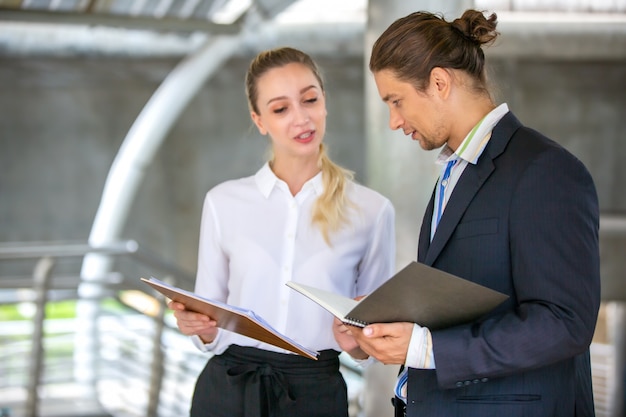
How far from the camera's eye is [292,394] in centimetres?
239

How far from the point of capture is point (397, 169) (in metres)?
3.79

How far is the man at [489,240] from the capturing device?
5.56 feet

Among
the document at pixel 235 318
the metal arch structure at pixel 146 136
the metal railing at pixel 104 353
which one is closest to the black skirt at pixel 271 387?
the document at pixel 235 318

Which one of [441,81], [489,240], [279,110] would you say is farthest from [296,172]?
[489,240]

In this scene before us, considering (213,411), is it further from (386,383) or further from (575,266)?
(386,383)

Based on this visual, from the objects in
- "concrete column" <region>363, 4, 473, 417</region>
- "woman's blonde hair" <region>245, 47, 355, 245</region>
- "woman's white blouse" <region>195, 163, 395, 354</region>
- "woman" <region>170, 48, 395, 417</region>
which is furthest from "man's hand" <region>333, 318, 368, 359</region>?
"concrete column" <region>363, 4, 473, 417</region>

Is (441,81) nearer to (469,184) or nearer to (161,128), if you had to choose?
(469,184)

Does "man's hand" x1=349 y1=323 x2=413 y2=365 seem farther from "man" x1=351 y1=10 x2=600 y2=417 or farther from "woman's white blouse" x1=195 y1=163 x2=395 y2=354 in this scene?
"woman's white blouse" x1=195 y1=163 x2=395 y2=354

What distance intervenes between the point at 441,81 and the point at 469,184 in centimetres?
22

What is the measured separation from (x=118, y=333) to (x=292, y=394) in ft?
15.3

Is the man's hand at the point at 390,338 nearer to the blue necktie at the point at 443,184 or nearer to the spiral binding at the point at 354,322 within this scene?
the spiral binding at the point at 354,322

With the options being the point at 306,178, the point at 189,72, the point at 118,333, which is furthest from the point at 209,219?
the point at 189,72

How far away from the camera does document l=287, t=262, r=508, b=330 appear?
1674 mm

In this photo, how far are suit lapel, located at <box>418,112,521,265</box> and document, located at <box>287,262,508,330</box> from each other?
0.14 metres
